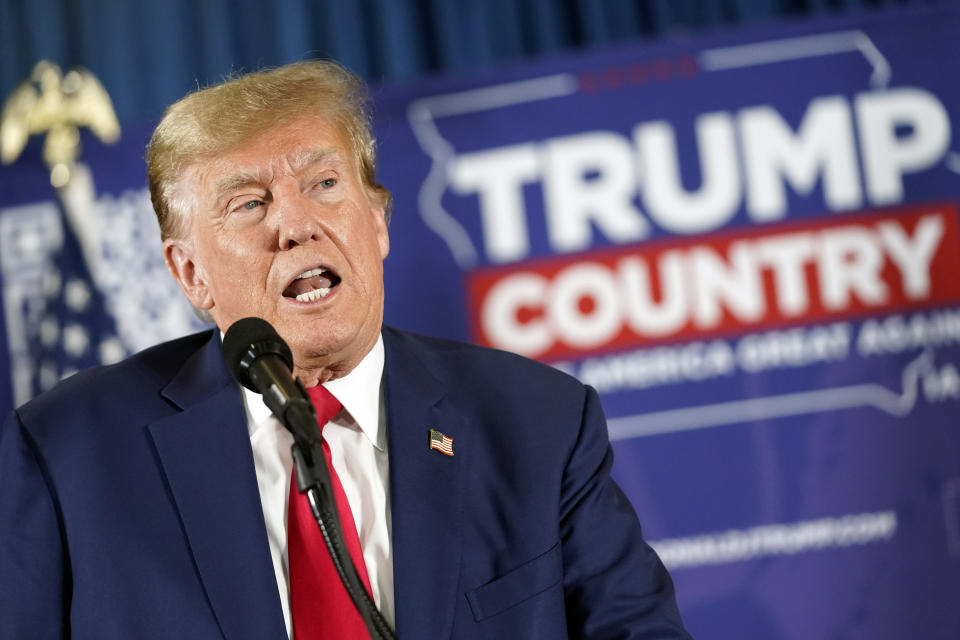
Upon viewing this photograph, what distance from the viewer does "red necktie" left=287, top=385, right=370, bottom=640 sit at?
4.41 feet

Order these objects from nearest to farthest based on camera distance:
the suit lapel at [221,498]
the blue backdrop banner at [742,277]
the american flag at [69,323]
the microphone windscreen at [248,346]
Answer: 1. the microphone windscreen at [248,346]
2. the suit lapel at [221,498]
3. the blue backdrop banner at [742,277]
4. the american flag at [69,323]

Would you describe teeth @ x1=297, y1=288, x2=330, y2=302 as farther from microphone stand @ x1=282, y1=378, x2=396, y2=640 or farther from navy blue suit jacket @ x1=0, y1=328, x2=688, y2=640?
microphone stand @ x1=282, y1=378, x2=396, y2=640

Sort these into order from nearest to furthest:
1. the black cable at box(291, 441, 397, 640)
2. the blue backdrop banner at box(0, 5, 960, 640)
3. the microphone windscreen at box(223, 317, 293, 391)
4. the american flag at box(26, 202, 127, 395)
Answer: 1. the black cable at box(291, 441, 397, 640)
2. the microphone windscreen at box(223, 317, 293, 391)
3. the blue backdrop banner at box(0, 5, 960, 640)
4. the american flag at box(26, 202, 127, 395)

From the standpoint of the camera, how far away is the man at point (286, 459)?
1362 mm

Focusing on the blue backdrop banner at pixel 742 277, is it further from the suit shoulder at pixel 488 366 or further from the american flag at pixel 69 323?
the suit shoulder at pixel 488 366

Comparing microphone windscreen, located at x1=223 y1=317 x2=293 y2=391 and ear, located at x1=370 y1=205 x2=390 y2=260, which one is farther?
ear, located at x1=370 y1=205 x2=390 y2=260

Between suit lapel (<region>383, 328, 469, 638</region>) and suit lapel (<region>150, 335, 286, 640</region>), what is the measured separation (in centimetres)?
16

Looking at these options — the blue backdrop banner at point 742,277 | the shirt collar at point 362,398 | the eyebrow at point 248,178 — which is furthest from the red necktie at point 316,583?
the blue backdrop banner at point 742,277

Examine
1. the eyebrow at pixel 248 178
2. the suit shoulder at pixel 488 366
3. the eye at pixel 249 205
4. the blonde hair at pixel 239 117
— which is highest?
the blonde hair at pixel 239 117

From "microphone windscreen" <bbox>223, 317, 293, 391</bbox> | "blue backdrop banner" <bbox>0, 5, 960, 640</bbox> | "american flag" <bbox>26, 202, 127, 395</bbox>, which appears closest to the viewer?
"microphone windscreen" <bbox>223, 317, 293, 391</bbox>

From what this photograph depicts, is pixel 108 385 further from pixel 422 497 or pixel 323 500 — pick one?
pixel 323 500

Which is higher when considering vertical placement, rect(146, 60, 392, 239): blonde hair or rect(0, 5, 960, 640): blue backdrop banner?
rect(146, 60, 392, 239): blonde hair

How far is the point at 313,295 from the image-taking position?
1485 mm

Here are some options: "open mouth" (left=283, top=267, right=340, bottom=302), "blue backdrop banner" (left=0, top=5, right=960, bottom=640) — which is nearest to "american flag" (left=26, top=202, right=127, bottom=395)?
"blue backdrop banner" (left=0, top=5, right=960, bottom=640)
